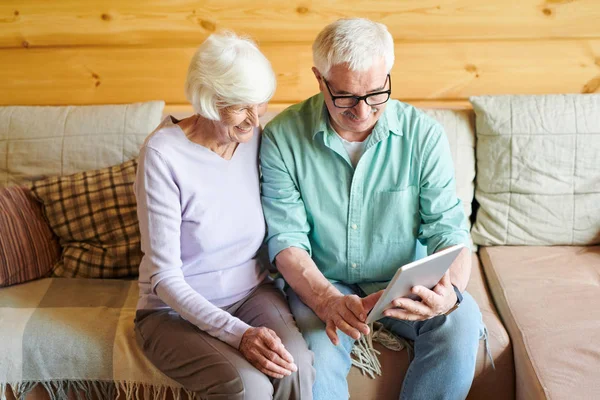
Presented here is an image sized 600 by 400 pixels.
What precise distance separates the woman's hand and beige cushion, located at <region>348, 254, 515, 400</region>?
0.68 feet

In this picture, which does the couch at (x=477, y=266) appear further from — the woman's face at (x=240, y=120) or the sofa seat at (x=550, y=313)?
the woman's face at (x=240, y=120)

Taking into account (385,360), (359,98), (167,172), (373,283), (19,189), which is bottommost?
(385,360)

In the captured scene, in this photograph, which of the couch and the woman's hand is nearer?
the woman's hand

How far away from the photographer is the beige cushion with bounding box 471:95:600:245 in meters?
1.95

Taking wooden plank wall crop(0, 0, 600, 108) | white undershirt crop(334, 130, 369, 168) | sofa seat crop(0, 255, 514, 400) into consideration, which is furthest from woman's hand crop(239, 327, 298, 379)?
wooden plank wall crop(0, 0, 600, 108)

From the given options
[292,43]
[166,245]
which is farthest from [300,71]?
[166,245]

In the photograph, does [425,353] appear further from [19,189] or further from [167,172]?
[19,189]

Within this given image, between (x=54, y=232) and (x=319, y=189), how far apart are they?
865 mm

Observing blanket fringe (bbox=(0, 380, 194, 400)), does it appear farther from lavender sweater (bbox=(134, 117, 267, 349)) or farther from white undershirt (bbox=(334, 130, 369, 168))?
white undershirt (bbox=(334, 130, 369, 168))

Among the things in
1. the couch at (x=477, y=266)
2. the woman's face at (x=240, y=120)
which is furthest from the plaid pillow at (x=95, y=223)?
the woman's face at (x=240, y=120)

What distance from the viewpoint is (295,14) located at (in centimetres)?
216

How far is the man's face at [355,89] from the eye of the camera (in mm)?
1455

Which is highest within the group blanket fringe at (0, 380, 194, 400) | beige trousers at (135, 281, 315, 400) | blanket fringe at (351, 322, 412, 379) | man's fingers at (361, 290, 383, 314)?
man's fingers at (361, 290, 383, 314)

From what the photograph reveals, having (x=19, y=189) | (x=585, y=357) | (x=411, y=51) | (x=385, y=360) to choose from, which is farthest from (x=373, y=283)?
(x=19, y=189)
